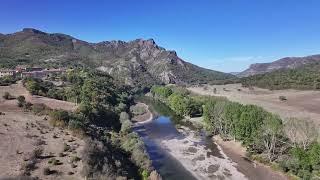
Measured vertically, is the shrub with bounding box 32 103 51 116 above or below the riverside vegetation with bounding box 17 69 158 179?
above

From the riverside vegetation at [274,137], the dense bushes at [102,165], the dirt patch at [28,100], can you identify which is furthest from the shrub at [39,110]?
the riverside vegetation at [274,137]

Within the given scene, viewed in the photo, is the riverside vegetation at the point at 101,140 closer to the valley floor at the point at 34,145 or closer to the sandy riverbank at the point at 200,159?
the valley floor at the point at 34,145

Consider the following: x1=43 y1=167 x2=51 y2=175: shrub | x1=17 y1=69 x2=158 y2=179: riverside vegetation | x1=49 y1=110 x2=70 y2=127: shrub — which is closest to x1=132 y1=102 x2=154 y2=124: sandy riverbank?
x1=17 y1=69 x2=158 y2=179: riverside vegetation

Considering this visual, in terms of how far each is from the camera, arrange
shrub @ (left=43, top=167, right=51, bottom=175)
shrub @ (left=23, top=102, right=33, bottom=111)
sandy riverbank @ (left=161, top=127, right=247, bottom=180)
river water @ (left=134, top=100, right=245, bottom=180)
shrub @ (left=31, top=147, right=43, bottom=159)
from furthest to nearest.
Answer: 1. shrub @ (left=23, top=102, right=33, bottom=111)
2. river water @ (left=134, top=100, right=245, bottom=180)
3. sandy riverbank @ (left=161, top=127, right=247, bottom=180)
4. shrub @ (left=31, top=147, right=43, bottom=159)
5. shrub @ (left=43, top=167, right=51, bottom=175)

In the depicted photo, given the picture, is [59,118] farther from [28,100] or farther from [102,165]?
[28,100]

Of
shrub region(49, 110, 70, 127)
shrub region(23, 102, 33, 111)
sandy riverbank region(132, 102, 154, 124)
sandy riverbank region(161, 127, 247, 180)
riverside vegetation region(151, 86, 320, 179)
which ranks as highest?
shrub region(23, 102, 33, 111)

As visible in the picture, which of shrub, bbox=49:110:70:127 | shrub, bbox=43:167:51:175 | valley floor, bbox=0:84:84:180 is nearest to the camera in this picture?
shrub, bbox=43:167:51:175

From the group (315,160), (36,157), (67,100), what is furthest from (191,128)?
(36,157)

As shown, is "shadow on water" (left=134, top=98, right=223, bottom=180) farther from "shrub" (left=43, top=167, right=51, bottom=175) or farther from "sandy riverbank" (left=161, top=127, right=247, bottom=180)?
"shrub" (left=43, top=167, right=51, bottom=175)
